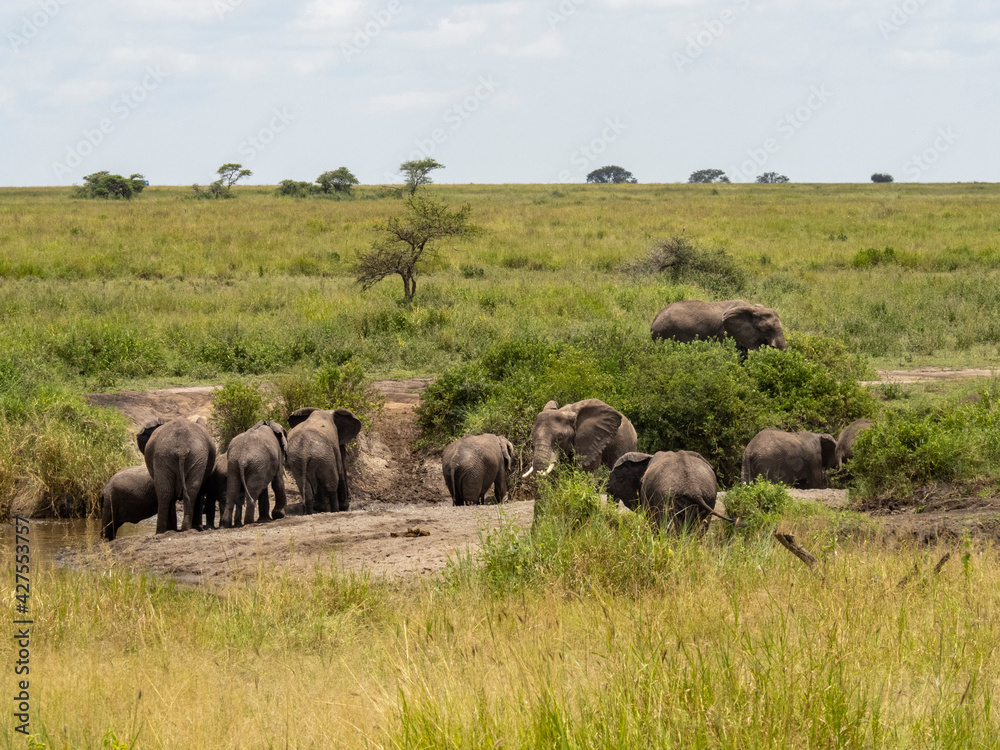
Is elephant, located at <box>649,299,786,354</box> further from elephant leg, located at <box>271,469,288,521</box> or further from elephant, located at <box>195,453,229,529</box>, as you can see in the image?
elephant, located at <box>195,453,229,529</box>

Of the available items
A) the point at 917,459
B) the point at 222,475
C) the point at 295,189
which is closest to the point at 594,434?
the point at 917,459

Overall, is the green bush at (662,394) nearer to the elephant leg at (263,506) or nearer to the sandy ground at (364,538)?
the sandy ground at (364,538)

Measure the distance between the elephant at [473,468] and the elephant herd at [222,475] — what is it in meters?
1.28

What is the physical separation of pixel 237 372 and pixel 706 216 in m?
34.0

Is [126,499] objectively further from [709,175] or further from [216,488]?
[709,175]

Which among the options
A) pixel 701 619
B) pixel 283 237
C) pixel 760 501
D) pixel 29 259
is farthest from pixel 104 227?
pixel 701 619

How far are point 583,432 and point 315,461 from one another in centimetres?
286

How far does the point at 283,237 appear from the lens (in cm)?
3459

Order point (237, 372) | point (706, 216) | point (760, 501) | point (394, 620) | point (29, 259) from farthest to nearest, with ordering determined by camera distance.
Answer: point (706, 216) → point (29, 259) → point (237, 372) → point (760, 501) → point (394, 620)

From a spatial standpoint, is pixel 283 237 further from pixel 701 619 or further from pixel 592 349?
pixel 701 619

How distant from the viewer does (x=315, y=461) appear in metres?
10.5

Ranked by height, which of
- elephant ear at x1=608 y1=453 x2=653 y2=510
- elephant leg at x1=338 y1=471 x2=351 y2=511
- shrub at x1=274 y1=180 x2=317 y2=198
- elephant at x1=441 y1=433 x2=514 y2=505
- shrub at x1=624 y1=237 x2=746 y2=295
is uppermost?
shrub at x1=274 y1=180 x2=317 y2=198

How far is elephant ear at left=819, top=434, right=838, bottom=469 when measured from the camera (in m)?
10.9

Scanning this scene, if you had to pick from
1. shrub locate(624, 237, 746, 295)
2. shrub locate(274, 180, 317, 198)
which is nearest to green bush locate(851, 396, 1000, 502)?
shrub locate(624, 237, 746, 295)
